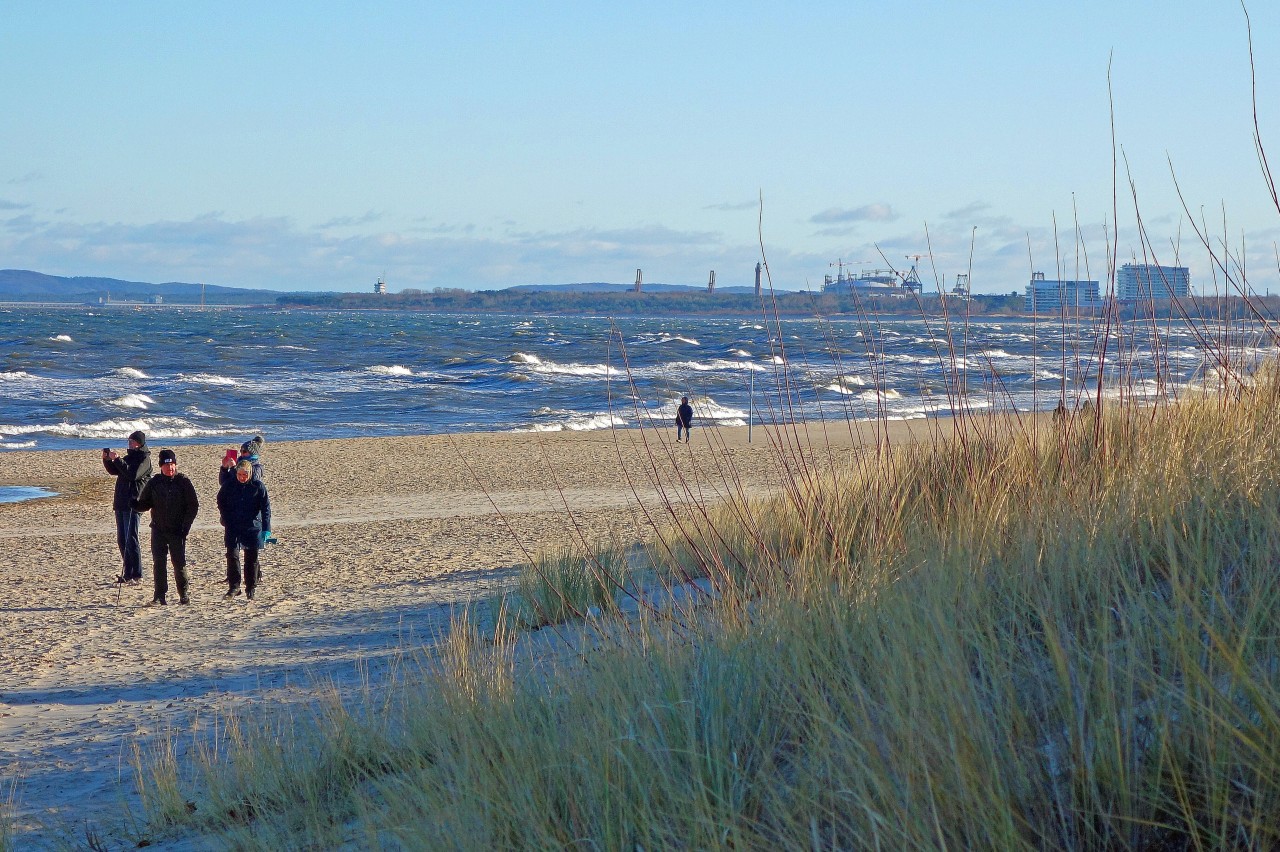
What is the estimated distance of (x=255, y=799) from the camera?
3.54m

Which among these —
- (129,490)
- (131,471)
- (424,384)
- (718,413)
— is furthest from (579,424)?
(131,471)

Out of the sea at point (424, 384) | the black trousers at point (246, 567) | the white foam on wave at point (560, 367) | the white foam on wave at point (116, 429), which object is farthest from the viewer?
the white foam on wave at point (560, 367)

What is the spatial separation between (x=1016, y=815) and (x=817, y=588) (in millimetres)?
1440

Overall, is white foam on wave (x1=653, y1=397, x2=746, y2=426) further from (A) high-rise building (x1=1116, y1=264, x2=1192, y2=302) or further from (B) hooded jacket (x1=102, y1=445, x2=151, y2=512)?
(A) high-rise building (x1=1116, y1=264, x2=1192, y2=302)

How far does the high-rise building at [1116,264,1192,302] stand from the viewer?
17.0 feet

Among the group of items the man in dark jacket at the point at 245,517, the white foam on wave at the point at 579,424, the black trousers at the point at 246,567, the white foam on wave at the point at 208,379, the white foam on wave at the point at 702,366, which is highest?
the white foam on wave at the point at 208,379

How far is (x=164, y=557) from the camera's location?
8.99 m

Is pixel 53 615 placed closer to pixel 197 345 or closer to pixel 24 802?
pixel 24 802

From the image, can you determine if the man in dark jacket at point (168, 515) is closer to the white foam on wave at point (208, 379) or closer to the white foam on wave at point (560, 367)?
the white foam on wave at point (208, 379)

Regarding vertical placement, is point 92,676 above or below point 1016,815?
below

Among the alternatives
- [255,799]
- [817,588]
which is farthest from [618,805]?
[255,799]

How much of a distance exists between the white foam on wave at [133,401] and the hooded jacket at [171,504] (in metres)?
24.0

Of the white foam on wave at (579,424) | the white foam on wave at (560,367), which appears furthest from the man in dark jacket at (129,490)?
the white foam on wave at (560,367)

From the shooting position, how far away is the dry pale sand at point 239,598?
5.33 meters
